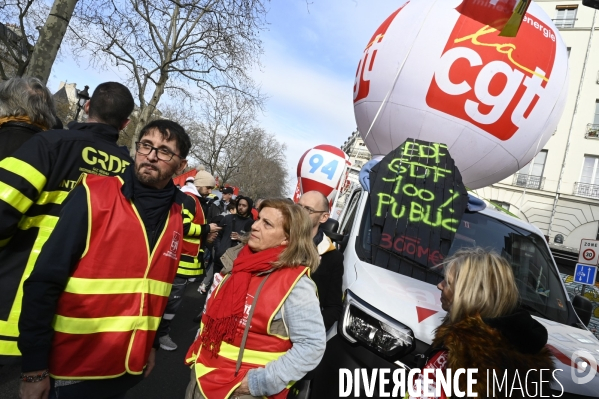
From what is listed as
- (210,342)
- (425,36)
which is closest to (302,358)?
(210,342)

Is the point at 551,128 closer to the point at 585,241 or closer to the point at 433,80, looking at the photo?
the point at 433,80

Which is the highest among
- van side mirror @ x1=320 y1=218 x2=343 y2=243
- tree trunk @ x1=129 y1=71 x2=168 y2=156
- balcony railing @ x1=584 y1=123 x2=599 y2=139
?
balcony railing @ x1=584 y1=123 x2=599 y2=139

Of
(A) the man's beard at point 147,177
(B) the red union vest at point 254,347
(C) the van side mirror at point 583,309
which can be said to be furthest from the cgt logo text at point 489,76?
(A) the man's beard at point 147,177

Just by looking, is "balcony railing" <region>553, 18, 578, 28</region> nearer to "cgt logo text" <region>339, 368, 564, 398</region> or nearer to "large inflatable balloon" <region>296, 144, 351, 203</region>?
"large inflatable balloon" <region>296, 144, 351, 203</region>

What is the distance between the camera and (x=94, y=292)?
1718 millimetres

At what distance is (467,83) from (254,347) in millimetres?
3207

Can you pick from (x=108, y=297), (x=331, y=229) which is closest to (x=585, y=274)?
(x=331, y=229)

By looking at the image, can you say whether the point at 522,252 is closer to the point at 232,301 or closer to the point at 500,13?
the point at 500,13

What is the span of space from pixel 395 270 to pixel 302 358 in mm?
1502

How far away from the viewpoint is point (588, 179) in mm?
24000

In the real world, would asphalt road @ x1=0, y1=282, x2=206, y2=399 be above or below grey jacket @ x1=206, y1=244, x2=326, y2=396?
below

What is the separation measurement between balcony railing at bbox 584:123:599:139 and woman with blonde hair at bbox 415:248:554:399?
27.5 metres

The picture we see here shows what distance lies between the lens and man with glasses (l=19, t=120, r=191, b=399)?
5.21 ft

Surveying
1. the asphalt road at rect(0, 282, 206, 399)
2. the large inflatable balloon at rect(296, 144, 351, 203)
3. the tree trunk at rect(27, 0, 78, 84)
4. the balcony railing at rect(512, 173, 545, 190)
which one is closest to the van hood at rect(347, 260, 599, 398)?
the asphalt road at rect(0, 282, 206, 399)
